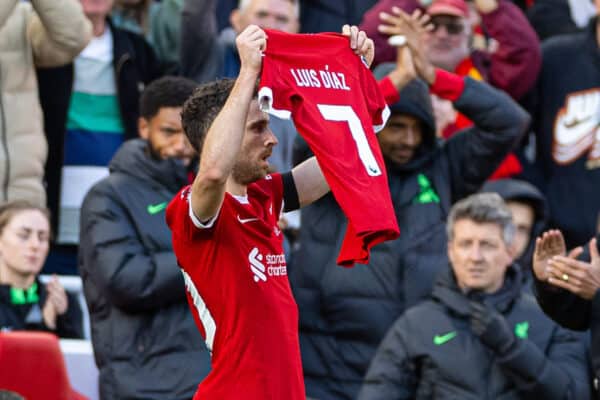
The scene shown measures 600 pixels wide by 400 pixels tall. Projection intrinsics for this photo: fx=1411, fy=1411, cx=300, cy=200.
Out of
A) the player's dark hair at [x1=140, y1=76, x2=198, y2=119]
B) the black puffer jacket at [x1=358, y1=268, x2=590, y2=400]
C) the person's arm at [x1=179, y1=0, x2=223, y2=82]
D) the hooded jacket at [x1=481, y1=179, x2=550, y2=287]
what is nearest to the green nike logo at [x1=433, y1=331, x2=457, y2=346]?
the black puffer jacket at [x1=358, y1=268, x2=590, y2=400]

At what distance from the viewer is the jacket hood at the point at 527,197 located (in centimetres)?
827

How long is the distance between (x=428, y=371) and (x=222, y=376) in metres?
2.10

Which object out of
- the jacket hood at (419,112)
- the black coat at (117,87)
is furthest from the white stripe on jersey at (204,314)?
the black coat at (117,87)

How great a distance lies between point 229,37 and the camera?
29.7 feet

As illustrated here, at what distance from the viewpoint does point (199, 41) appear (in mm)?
8719

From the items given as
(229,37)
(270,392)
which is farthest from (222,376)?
(229,37)

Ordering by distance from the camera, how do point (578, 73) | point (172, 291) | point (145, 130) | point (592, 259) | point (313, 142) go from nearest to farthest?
point (313, 142)
point (592, 259)
point (172, 291)
point (145, 130)
point (578, 73)

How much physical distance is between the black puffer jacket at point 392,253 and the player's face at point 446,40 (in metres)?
0.88

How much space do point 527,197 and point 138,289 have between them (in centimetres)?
269

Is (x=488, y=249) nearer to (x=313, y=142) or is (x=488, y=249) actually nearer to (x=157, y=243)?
(x=157, y=243)

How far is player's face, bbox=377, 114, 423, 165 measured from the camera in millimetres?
7500

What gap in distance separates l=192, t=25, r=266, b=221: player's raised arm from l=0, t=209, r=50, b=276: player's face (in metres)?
2.66

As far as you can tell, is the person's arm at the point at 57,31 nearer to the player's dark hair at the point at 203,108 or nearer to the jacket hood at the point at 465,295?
the jacket hood at the point at 465,295

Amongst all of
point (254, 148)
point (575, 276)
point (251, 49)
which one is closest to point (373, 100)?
point (254, 148)
